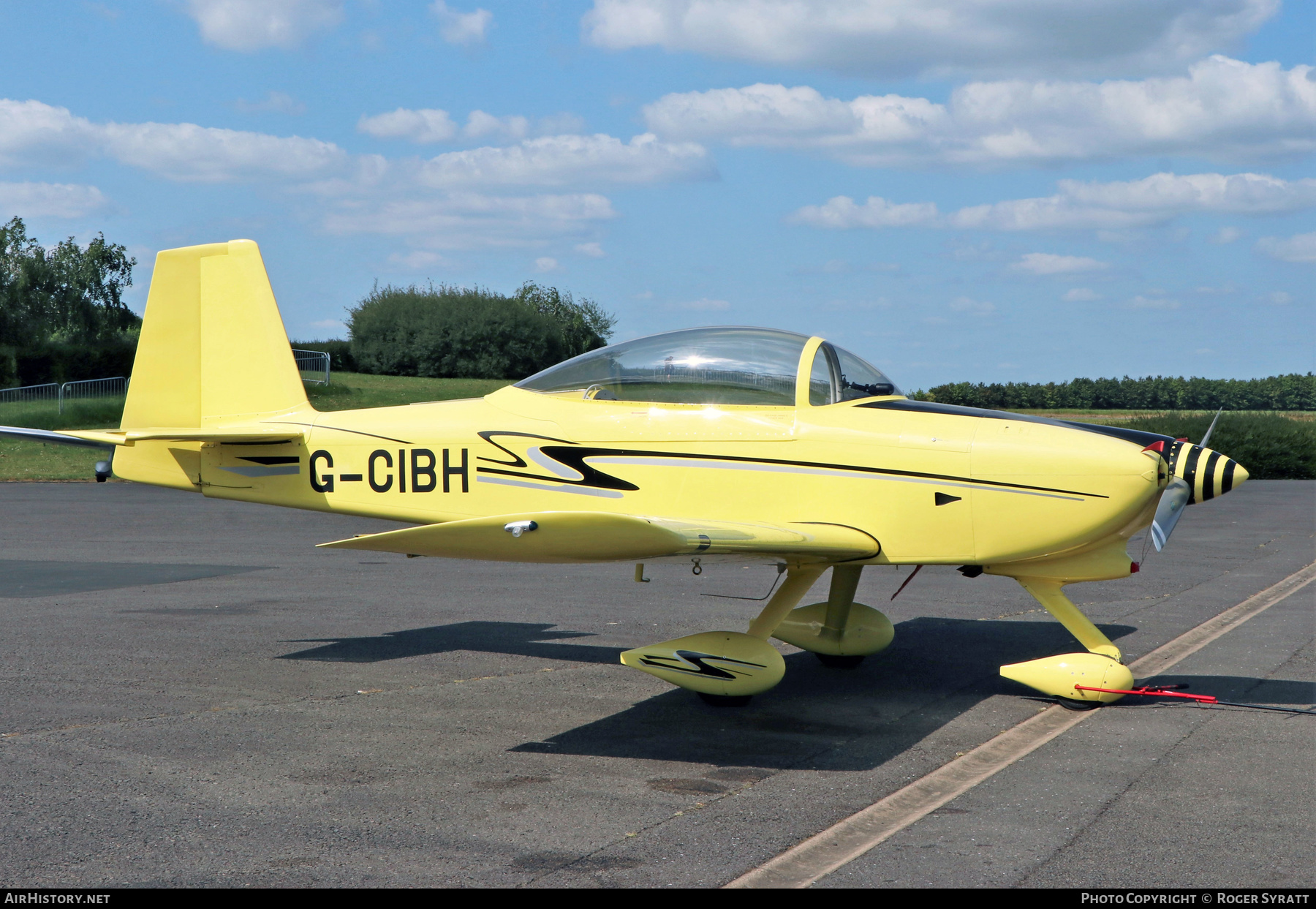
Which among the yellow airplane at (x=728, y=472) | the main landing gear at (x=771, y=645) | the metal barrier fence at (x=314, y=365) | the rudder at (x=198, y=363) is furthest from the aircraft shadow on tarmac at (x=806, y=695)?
the metal barrier fence at (x=314, y=365)

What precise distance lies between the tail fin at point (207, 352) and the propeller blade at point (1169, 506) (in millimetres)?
5827

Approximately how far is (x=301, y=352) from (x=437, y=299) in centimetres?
1042

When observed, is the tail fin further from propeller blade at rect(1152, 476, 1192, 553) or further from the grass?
the grass

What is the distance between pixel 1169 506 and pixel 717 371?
2746mm

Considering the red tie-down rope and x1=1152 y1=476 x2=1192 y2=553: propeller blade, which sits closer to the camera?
x1=1152 y1=476 x2=1192 y2=553: propeller blade

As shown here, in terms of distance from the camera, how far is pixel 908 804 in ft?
14.9

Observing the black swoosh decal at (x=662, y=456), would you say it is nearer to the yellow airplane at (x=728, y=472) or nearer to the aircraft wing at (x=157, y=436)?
the yellow airplane at (x=728, y=472)

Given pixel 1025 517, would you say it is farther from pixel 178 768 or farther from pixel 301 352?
pixel 301 352

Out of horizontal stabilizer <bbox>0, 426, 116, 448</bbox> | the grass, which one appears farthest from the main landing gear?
the grass

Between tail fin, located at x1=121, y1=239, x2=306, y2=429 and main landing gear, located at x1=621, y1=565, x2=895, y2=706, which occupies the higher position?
tail fin, located at x1=121, y1=239, x2=306, y2=429

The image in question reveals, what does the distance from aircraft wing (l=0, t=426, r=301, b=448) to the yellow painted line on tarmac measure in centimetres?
472

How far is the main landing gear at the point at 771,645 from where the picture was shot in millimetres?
6000

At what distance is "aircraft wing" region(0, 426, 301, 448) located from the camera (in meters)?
7.04

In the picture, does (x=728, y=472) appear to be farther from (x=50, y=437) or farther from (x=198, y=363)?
(x=50, y=437)
